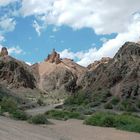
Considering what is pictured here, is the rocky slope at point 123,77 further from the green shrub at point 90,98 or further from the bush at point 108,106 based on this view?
the bush at point 108,106

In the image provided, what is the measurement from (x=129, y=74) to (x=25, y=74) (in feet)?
313

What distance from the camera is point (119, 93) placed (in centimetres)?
6112

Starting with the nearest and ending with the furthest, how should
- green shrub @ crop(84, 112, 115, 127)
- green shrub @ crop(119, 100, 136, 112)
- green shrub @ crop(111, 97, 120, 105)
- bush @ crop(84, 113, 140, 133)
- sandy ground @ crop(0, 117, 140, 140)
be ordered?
1. sandy ground @ crop(0, 117, 140, 140)
2. bush @ crop(84, 113, 140, 133)
3. green shrub @ crop(84, 112, 115, 127)
4. green shrub @ crop(119, 100, 136, 112)
5. green shrub @ crop(111, 97, 120, 105)

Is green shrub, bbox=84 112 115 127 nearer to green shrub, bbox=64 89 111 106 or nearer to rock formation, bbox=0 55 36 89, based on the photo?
green shrub, bbox=64 89 111 106

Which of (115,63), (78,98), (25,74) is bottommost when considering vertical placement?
(78,98)

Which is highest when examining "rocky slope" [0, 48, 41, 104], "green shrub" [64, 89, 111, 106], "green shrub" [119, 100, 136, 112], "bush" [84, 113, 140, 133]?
"rocky slope" [0, 48, 41, 104]

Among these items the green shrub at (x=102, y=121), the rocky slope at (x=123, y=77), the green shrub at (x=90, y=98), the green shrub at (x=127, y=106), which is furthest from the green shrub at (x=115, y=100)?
the green shrub at (x=102, y=121)

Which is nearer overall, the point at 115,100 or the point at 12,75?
the point at 115,100

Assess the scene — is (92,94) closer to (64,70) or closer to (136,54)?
(136,54)

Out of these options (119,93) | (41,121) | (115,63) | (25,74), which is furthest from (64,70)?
(41,121)

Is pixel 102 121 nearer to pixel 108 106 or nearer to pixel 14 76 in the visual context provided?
pixel 108 106

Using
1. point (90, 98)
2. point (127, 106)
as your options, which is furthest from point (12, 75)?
point (127, 106)

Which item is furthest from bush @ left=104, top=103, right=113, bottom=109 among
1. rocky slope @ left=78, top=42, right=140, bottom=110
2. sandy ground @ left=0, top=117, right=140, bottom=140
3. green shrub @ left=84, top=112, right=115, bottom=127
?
sandy ground @ left=0, top=117, right=140, bottom=140

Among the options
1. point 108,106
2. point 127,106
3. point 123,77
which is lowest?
point 127,106
